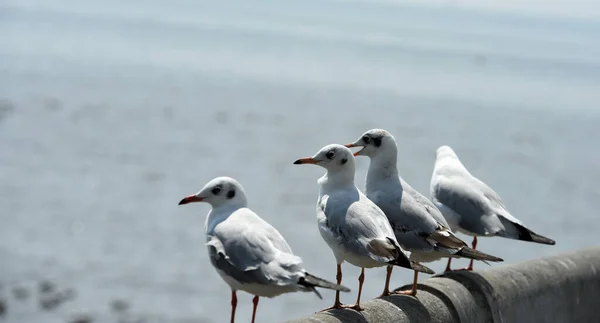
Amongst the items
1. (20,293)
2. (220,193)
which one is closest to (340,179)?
(220,193)

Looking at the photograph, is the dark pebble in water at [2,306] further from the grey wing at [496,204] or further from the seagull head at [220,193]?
the seagull head at [220,193]

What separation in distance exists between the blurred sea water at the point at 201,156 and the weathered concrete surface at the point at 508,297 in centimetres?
841

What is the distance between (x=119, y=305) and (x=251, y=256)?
11.7 meters

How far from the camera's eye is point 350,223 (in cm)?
579

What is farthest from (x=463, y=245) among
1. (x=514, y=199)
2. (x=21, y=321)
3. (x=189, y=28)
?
(x=189, y=28)

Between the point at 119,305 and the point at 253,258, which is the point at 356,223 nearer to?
the point at 253,258

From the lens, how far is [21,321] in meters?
15.1

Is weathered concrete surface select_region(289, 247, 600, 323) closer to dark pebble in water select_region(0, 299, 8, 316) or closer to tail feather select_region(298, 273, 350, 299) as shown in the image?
tail feather select_region(298, 273, 350, 299)

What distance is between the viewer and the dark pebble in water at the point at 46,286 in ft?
55.8

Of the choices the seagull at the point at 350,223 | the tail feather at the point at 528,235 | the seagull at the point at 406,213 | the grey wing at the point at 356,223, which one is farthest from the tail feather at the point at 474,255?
the tail feather at the point at 528,235

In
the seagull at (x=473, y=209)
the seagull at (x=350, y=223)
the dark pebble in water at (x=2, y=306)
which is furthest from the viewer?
the dark pebble in water at (x=2, y=306)

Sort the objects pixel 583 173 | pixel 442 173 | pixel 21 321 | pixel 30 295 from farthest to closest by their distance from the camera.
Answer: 1. pixel 583 173
2. pixel 30 295
3. pixel 21 321
4. pixel 442 173

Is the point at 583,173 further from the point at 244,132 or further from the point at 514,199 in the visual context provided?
the point at 244,132

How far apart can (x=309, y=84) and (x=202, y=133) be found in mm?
30289
